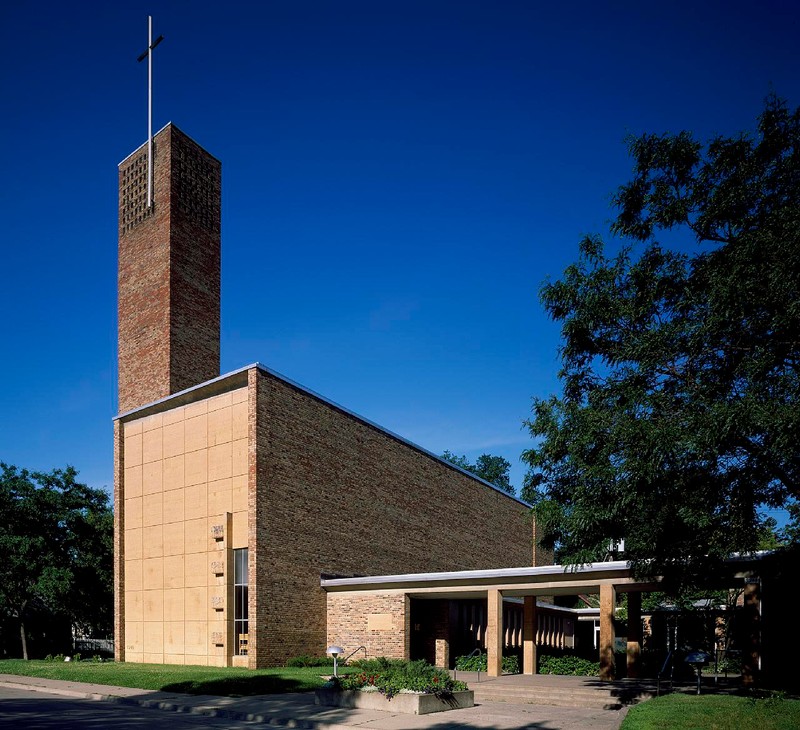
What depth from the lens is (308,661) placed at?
26.4 meters

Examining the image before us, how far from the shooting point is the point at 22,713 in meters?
15.9

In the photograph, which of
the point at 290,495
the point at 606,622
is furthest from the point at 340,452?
the point at 606,622

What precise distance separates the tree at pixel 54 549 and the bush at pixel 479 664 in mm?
18408

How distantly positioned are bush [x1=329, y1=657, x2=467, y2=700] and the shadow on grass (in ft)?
9.41

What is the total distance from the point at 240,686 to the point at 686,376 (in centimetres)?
1357

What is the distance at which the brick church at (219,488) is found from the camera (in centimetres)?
2680

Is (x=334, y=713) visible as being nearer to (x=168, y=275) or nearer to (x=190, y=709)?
(x=190, y=709)

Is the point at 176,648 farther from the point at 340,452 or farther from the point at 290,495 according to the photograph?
the point at 340,452

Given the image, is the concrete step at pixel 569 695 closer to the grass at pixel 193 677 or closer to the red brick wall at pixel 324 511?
the grass at pixel 193 677

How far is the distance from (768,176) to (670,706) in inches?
409

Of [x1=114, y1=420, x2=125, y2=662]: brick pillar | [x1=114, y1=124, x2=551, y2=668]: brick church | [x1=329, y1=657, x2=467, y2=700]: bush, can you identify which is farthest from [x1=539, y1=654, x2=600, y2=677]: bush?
[x1=114, y1=420, x2=125, y2=662]: brick pillar

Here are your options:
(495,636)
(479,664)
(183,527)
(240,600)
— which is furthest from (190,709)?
(183,527)

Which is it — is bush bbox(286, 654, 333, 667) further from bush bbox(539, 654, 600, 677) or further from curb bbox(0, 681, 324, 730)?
curb bbox(0, 681, 324, 730)

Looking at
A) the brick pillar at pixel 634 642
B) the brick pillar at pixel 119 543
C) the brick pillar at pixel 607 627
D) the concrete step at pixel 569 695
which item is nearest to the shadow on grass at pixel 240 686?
the concrete step at pixel 569 695
